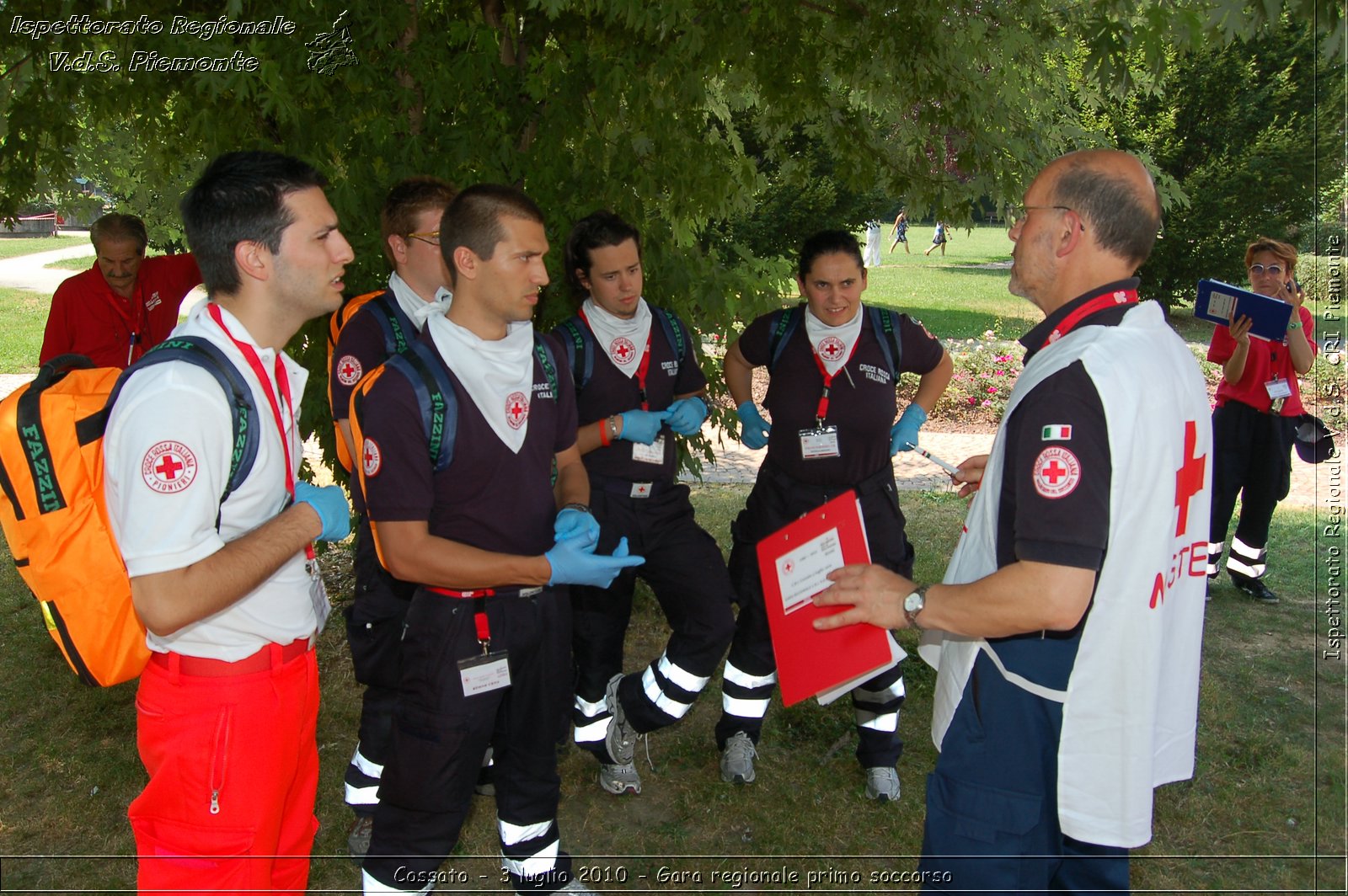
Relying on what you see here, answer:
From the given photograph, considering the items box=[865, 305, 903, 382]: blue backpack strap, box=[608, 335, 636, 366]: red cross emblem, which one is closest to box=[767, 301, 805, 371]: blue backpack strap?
box=[865, 305, 903, 382]: blue backpack strap

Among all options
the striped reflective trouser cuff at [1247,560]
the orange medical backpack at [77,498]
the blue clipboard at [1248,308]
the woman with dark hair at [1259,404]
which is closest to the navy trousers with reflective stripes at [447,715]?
the orange medical backpack at [77,498]

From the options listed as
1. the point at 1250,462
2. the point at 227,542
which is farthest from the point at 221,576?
the point at 1250,462

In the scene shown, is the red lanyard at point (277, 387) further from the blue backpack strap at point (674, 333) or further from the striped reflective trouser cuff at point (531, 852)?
the blue backpack strap at point (674, 333)

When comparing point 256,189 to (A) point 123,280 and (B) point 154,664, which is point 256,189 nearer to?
(B) point 154,664

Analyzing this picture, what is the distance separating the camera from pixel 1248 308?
647cm

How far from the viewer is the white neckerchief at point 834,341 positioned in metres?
4.63

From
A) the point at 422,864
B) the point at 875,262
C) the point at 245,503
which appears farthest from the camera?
the point at 875,262

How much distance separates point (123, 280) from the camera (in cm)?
561

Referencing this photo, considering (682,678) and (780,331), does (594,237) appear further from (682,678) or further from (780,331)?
(682,678)

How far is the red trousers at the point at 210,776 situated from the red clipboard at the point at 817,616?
1.47 m

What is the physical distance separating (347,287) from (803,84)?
2.60m

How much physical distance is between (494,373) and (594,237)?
59.0 inches

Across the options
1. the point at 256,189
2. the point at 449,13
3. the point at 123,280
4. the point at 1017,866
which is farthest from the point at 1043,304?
the point at 123,280

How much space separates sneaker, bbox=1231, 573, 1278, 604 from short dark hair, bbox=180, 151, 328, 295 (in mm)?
7059
